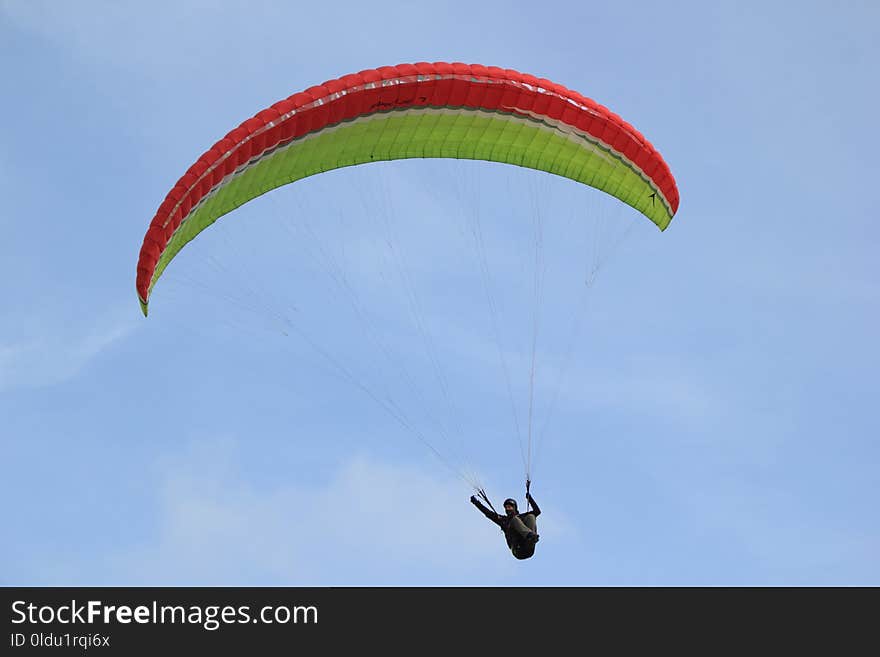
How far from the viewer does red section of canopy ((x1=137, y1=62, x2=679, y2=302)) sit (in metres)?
22.6

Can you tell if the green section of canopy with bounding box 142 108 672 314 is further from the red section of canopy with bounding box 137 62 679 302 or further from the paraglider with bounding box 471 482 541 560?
the paraglider with bounding box 471 482 541 560

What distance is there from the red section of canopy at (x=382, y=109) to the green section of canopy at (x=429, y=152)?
26cm

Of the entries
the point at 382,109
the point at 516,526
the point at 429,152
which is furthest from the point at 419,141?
the point at 516,526

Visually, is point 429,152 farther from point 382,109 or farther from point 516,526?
point 516,526

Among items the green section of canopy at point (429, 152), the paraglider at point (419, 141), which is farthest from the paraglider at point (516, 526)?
the green section of canopy at point (429, 152)

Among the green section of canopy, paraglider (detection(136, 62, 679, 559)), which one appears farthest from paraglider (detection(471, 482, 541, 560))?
the green section of canopy

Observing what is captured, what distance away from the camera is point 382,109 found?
23.9 m

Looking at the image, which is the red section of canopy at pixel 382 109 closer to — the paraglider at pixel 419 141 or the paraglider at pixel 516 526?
the paraglider at pixel 419 141

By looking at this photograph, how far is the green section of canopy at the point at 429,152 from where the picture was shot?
77.9 ft

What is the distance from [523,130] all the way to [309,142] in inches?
169

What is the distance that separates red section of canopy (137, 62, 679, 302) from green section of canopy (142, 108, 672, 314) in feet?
0.85
